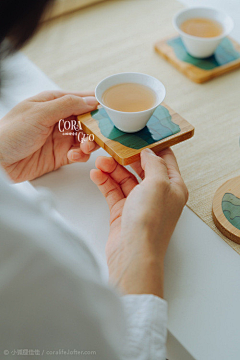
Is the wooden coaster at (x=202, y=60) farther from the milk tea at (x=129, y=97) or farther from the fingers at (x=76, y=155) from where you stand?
the fingers at (x=76, y=155)

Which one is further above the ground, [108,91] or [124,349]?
[108,91]

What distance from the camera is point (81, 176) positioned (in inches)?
34.3

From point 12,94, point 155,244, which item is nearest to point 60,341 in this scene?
point 155,244

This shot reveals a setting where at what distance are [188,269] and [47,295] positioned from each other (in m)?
0.34

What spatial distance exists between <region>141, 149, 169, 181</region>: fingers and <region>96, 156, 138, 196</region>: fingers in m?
0.09

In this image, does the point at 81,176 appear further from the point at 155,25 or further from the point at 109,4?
the point at 109,4

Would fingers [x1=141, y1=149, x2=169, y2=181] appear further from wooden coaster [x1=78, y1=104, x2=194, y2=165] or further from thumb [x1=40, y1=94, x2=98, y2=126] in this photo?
thumb [x1=40, y1=94, x2=98, y2=126]

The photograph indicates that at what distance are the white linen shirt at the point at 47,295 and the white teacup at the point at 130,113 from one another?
1.05ft

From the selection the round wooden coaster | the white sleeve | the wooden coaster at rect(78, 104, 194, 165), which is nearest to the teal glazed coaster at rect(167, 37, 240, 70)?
the wooden coaster at rect(78, 104, 194, 165)

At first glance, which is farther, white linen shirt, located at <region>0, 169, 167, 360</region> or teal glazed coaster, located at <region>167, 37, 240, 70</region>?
teal glazed coaster, located at <region>167, 37, 240, 70</region>

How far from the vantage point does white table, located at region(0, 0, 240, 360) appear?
0.59 metres

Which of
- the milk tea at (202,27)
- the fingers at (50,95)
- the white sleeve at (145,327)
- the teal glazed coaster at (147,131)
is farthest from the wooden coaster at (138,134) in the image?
the milk tea at (202,27)

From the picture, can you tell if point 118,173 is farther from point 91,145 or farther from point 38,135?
point 38,135

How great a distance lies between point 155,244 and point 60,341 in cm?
24
